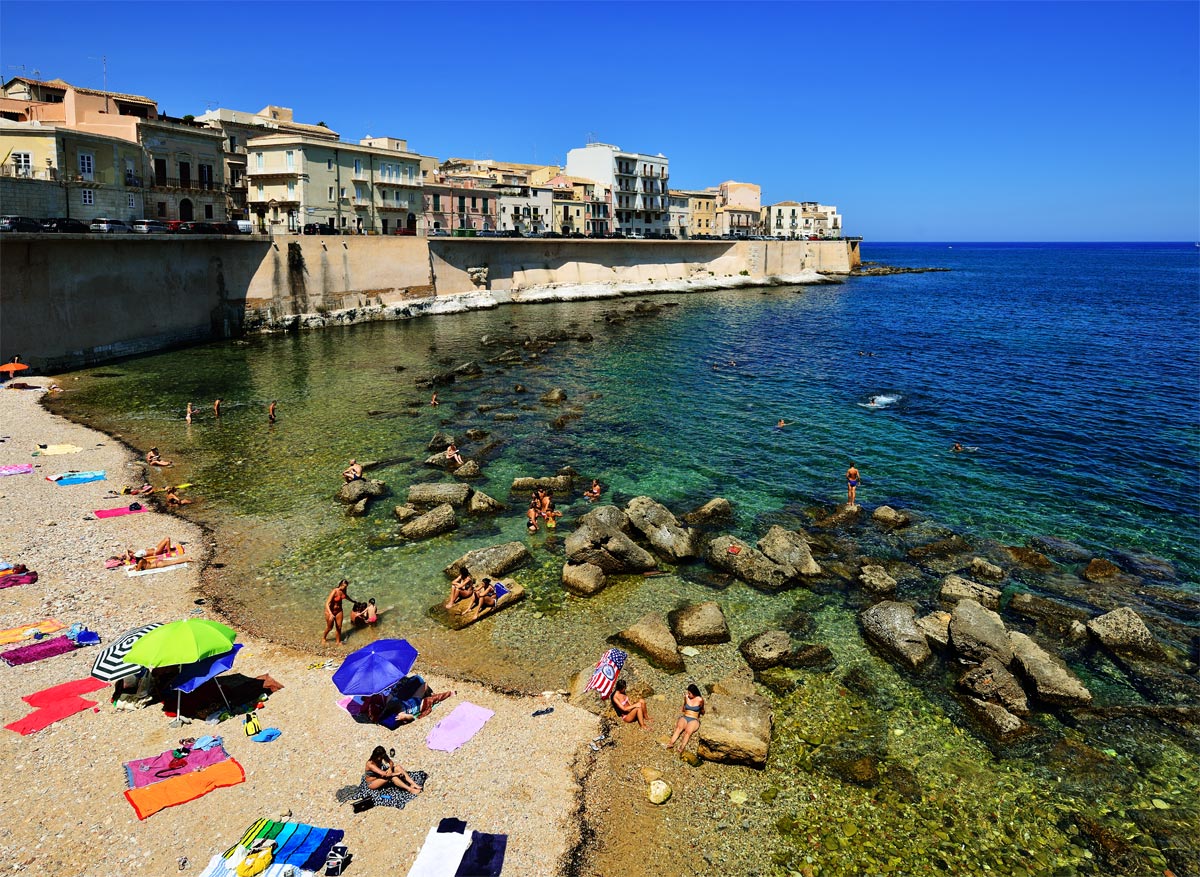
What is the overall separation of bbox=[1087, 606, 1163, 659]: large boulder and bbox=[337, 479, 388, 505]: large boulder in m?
20.6

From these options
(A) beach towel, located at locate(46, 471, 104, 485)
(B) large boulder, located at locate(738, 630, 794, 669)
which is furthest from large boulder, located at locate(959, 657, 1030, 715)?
(A) beach towel, located at locate(46, 471, 104, 485)

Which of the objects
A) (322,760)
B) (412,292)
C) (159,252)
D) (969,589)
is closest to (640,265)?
(412,292)

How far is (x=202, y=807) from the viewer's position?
1129cm

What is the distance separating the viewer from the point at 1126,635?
16.7 metres

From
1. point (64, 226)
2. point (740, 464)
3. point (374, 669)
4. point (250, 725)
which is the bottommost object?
point (250, 725)

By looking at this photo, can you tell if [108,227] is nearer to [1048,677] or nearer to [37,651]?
[37,651]

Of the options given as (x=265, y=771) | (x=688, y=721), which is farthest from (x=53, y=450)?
(x=688, y=721)

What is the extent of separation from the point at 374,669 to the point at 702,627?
7.33 metres

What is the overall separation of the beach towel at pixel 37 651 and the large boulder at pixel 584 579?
10.9 m

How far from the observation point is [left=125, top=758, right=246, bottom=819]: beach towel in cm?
1119

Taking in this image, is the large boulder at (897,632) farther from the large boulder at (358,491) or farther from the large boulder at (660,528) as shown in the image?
the large boulder at (358,491)

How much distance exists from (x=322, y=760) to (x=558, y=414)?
25.0 m

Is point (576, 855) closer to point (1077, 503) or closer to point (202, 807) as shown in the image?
point (202, 807)

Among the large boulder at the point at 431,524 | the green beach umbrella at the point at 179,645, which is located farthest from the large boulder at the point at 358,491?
the green beach umbrella at the point at 179,645
